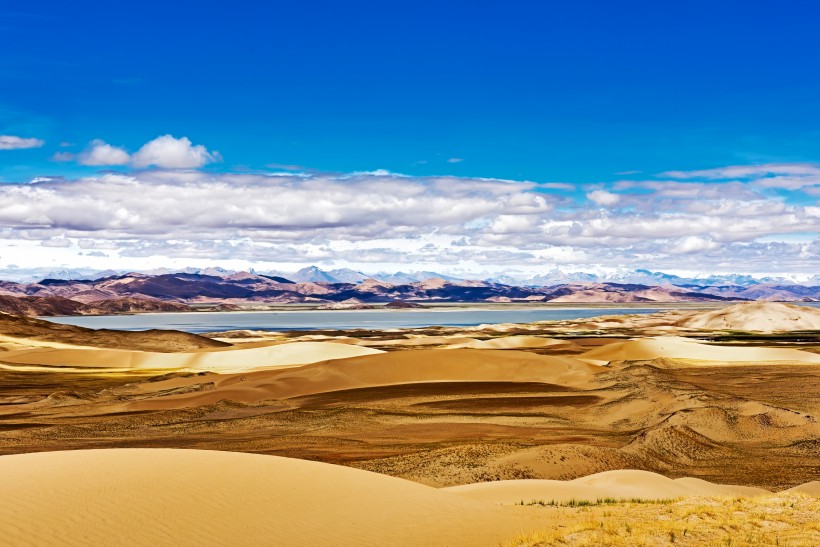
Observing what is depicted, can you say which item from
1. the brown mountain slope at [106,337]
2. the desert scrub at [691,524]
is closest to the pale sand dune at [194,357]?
the brown mountain slope at [106,337]

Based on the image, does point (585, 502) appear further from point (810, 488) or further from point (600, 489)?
point (810, 488)

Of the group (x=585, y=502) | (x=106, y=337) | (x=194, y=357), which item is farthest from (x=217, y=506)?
(x=106, y=337)

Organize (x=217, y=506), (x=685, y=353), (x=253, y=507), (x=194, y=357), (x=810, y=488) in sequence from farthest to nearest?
(x=194, y=357), (x=685, y=353), (x=810, y=488), (x=253, y=507), (x=217, y=506)

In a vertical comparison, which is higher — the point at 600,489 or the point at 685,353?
the point at 600,489

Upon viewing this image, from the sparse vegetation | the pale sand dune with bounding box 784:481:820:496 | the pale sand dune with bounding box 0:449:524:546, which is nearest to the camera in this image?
the pale sand dune with bounding box 0:449:524:546

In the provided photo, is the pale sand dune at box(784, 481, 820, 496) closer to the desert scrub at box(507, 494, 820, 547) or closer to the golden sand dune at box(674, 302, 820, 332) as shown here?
the desert scrub at box(507, 494, 820, 547)

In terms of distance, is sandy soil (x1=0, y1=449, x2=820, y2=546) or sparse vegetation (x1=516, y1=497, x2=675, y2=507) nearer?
sandy soil (x1=0, y1=449, x2=820, y2=546)

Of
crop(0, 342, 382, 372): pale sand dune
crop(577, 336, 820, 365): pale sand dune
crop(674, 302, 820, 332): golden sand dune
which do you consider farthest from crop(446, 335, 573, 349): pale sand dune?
crop(674, 302, 820, 332): golden sand dune

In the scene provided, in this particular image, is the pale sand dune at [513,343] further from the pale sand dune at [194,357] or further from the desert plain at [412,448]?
the pale sand dune at [194,357]
